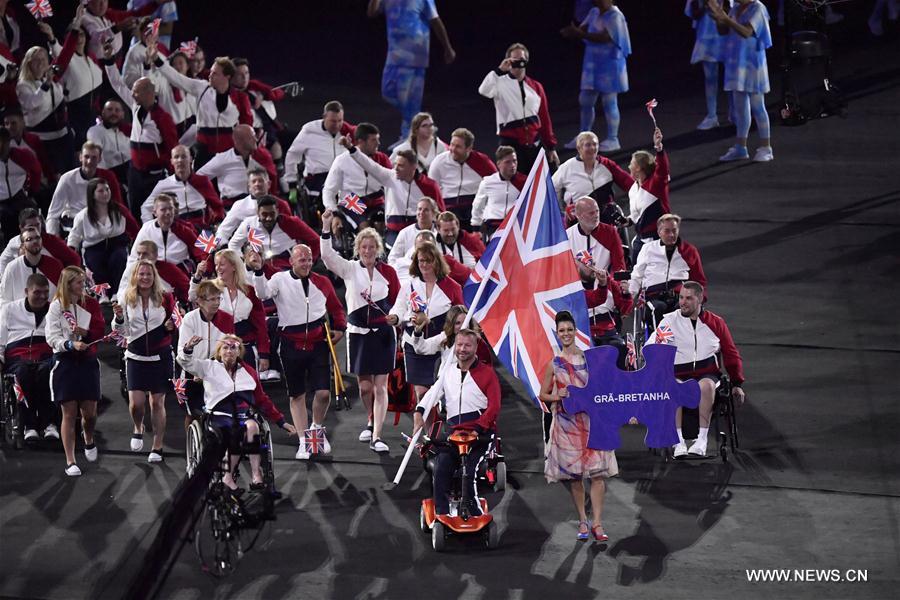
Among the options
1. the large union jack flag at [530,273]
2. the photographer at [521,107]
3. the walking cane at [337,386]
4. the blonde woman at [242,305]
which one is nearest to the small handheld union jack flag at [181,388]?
the blonde woman at [242,305]

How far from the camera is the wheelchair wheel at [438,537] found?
11.6m

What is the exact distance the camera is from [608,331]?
1416 cm

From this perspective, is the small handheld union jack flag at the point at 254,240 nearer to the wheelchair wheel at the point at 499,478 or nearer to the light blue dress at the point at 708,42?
the wheelchair wheel at the point at 499,478

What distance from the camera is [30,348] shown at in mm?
13914

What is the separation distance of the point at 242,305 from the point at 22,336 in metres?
1.89

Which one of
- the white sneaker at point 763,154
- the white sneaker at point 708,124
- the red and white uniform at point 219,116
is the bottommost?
the white sneaker at point 763,154

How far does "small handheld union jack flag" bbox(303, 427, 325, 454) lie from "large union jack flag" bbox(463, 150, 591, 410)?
6.14 feet

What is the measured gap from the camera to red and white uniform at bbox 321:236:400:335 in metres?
13.7

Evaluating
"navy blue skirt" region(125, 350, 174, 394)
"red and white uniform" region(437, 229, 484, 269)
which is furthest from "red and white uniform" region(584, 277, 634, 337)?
"navy blue skirt" region(125, 350, 174, 394)

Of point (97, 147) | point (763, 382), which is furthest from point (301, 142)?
point (763, 382)

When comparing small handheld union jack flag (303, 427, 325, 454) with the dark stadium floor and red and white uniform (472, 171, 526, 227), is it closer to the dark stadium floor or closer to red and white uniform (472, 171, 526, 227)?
the dark stadium floor

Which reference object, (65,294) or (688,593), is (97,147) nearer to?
(65,294)

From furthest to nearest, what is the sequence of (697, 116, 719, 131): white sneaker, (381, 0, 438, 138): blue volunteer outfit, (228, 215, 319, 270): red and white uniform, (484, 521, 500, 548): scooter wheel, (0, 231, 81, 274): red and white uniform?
1. (697, 116, 719, 131): white sneaker
2. (381, 0, 438, 138): blue volunteer outfit
3. (0, 231, 81, 274): red and white uniform
4. (228, 215, 319, 270): red and white uniform
5. (484, 521, 500, 548): scooter wheel

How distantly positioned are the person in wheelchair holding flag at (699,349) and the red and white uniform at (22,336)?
16.6ft
